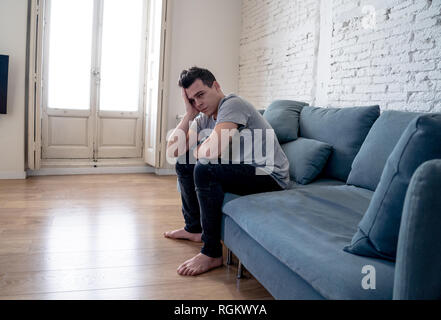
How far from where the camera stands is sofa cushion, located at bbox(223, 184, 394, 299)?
1.03 metres

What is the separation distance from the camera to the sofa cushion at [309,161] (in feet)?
7.91

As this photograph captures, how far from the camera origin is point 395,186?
40.0 inches

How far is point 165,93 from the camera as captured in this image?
4.88m

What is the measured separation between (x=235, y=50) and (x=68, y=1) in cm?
229

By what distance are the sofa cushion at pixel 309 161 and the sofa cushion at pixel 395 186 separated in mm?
1278

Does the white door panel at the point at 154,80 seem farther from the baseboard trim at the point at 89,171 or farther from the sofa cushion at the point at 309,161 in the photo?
the sofa cushion at the point at 309,161

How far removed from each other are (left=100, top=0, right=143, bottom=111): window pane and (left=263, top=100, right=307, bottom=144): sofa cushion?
113 inches

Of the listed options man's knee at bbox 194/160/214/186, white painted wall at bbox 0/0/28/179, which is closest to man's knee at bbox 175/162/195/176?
man's knee at bbox 194/160/214/186

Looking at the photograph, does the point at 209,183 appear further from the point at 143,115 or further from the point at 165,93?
the point at 143,115

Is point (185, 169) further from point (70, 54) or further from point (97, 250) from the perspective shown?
point (70, 54)

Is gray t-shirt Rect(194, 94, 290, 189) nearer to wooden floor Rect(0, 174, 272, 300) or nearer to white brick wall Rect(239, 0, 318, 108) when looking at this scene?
wooden floor Rect(0, 174, 272, 300)

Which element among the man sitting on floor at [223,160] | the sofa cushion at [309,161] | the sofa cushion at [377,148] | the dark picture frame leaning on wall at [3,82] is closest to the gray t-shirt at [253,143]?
the man sitting on floor at [223,160]

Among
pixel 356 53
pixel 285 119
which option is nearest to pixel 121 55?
pixel 285 119
